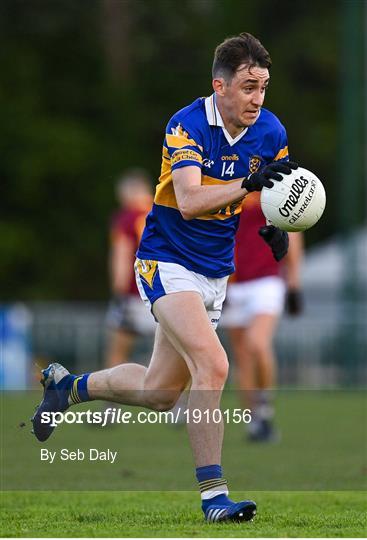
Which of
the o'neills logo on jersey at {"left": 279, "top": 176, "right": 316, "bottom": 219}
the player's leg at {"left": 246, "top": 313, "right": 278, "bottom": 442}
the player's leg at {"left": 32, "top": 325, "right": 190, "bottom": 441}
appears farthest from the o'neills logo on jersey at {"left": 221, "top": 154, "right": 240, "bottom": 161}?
the player's leg at {"left": 246, "top": 313, "right": 278, "bottom": 442}

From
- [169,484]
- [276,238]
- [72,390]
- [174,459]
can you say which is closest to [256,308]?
[174,459]

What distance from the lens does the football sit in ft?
21.3

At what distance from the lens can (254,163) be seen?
6.88 m

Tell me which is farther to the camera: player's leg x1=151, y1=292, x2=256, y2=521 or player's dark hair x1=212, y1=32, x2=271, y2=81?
player's dark hair x1=212, y1=32, x2=271, y2=81

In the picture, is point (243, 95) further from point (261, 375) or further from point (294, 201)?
point (261, 375)

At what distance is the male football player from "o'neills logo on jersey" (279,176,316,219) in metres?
0.08

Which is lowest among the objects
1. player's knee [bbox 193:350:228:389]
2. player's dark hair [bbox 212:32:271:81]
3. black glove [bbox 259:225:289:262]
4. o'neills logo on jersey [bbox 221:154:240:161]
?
player's knee [bbox 193:350:228:389]

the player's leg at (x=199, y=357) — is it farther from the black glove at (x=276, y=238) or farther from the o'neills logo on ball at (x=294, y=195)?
the o'neills logo on ball at (x=294, y=195)

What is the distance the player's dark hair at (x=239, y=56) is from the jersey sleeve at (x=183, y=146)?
1.03 feet

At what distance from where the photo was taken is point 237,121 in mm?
6754

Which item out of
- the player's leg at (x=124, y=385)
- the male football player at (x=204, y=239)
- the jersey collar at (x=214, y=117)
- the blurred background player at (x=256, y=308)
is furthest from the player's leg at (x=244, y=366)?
the jersey collar at (x=214, y=117)

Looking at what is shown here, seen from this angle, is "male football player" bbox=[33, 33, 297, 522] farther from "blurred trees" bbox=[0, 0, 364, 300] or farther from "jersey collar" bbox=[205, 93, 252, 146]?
"blurred trees" bbox=[0, 0, 364, 300]

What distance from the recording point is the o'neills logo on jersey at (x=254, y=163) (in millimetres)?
6859

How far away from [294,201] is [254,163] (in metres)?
0.42
